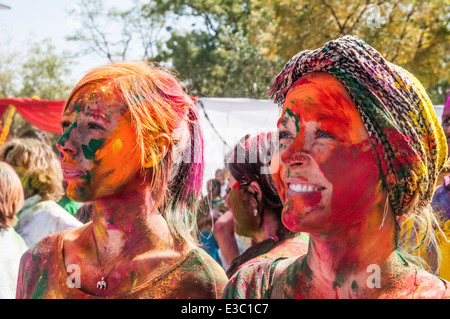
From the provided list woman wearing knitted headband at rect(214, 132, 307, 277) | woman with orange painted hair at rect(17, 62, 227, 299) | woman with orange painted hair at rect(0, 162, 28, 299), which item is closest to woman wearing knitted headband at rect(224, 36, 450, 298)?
woman with orange painted hair at rect(17, 62, 227, 299)

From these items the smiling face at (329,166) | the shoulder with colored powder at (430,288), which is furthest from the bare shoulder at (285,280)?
the shoulder with colored powder at (430,288)

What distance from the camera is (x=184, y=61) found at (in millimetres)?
21422

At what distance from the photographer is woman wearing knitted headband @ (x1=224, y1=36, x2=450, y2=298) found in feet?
5.27

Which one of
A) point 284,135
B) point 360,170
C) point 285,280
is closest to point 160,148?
point 284,135

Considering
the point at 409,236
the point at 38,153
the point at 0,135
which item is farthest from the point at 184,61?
the point at 409,236

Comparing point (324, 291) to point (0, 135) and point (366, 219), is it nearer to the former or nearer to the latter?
point (366, 219)

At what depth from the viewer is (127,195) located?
2.31 m

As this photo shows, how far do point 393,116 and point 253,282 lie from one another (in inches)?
28.0

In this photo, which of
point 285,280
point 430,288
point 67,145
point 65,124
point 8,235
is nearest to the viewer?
point 430,288

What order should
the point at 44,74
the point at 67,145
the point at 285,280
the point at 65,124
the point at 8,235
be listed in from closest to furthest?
the point at 285,280, the point at 67,145, the point at 65,124, the point at 8,235, the point at 44,74

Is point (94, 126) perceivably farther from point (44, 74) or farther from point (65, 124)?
point (44, 74)

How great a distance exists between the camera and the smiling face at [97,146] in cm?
219
